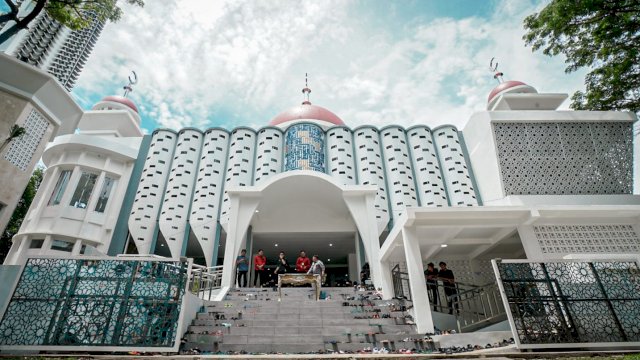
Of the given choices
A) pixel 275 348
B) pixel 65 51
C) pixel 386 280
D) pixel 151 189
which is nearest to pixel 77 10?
pixel 275 348

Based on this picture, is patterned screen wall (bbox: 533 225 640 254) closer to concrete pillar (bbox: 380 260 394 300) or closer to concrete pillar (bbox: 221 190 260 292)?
concrete pillar (bbox: 380 260 394 300)

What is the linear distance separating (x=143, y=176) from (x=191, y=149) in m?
2.64

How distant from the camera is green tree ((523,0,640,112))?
9086 millimetres

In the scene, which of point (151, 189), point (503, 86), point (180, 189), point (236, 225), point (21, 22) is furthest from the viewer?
point (503, 86)

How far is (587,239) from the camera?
7902 millimetres

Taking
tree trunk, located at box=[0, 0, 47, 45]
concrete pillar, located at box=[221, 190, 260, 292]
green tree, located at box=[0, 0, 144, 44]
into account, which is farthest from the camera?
concrete pillar, located at box=[221, 190, 260, 292]

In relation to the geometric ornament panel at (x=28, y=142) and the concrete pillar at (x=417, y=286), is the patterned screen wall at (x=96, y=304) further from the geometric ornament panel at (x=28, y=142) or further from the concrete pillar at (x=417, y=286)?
the geometric ornament panel at (x=28, y=142)

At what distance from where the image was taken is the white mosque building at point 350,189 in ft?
29.2

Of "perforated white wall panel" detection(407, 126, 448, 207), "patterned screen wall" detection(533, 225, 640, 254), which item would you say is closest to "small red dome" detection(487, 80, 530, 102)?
"perforated white wall panel" detection(407, 126, 448, 207)

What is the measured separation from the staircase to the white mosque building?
6.05 feet

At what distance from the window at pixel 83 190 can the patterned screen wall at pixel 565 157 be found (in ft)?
57.9

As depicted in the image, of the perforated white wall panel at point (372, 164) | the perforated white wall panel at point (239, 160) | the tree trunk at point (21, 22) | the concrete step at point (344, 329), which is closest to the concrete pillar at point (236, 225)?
the perforated white wall panel at point (239, 160)

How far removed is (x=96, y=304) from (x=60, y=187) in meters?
12.5

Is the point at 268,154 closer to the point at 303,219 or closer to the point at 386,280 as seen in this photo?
the point at 303,219
